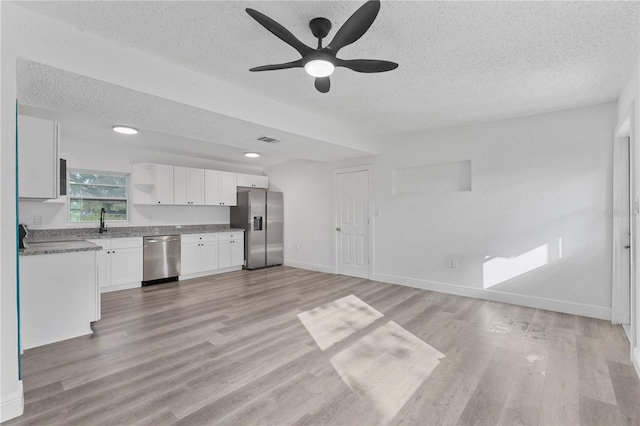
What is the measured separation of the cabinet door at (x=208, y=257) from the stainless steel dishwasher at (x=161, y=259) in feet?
1.55

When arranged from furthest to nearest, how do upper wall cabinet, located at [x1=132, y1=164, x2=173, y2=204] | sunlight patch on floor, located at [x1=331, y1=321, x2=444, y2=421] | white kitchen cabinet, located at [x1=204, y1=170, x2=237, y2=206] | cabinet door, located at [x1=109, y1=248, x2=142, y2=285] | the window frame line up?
white kitchen cabinet, located at [x1=204, y1=170, x2=237, y2=206] < upper wall cabinet, located at [x1=132, y1=164, x2=173, y2=204] < the window frame < cabinet door, located at [x1=109, y1=248, x2=142, y2=285] < sunlight patch on floor, located at [x1=331, y1=321, x2=444, y2=421]

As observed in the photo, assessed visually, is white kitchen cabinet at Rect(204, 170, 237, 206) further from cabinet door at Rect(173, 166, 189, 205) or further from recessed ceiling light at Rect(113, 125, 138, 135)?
recessed ceiling light at Rect(113, 125, 138, 135)

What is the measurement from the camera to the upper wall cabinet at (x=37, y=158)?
9.03 ft

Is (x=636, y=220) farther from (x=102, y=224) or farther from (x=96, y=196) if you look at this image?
(x=96, y=196)

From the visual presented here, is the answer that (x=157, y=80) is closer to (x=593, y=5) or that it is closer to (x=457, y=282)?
(x=593, y=5)

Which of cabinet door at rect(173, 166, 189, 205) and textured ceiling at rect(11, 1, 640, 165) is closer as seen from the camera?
textured ceiling at rect(11, 1, 640, 165)

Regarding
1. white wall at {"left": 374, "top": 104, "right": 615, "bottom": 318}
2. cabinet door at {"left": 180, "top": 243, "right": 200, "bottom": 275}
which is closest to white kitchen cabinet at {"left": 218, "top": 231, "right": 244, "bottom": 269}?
cabinet door at {"left": 180, "top": 243, "right": 200, "bottom": 275}

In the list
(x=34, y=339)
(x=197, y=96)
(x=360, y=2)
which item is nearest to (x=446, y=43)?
(x=360, y=2)

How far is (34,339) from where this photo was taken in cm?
290

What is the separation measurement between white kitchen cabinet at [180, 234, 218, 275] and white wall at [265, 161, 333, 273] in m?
1.78

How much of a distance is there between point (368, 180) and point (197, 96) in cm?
353

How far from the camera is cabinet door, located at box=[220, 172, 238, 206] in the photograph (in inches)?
263

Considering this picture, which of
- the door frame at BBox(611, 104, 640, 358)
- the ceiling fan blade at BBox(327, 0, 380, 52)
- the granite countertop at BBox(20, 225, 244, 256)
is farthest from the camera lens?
the granite countertop at BBox(20, 225, 244, 256)

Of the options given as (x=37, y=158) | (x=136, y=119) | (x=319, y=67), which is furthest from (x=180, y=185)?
(x=319, y=67)
